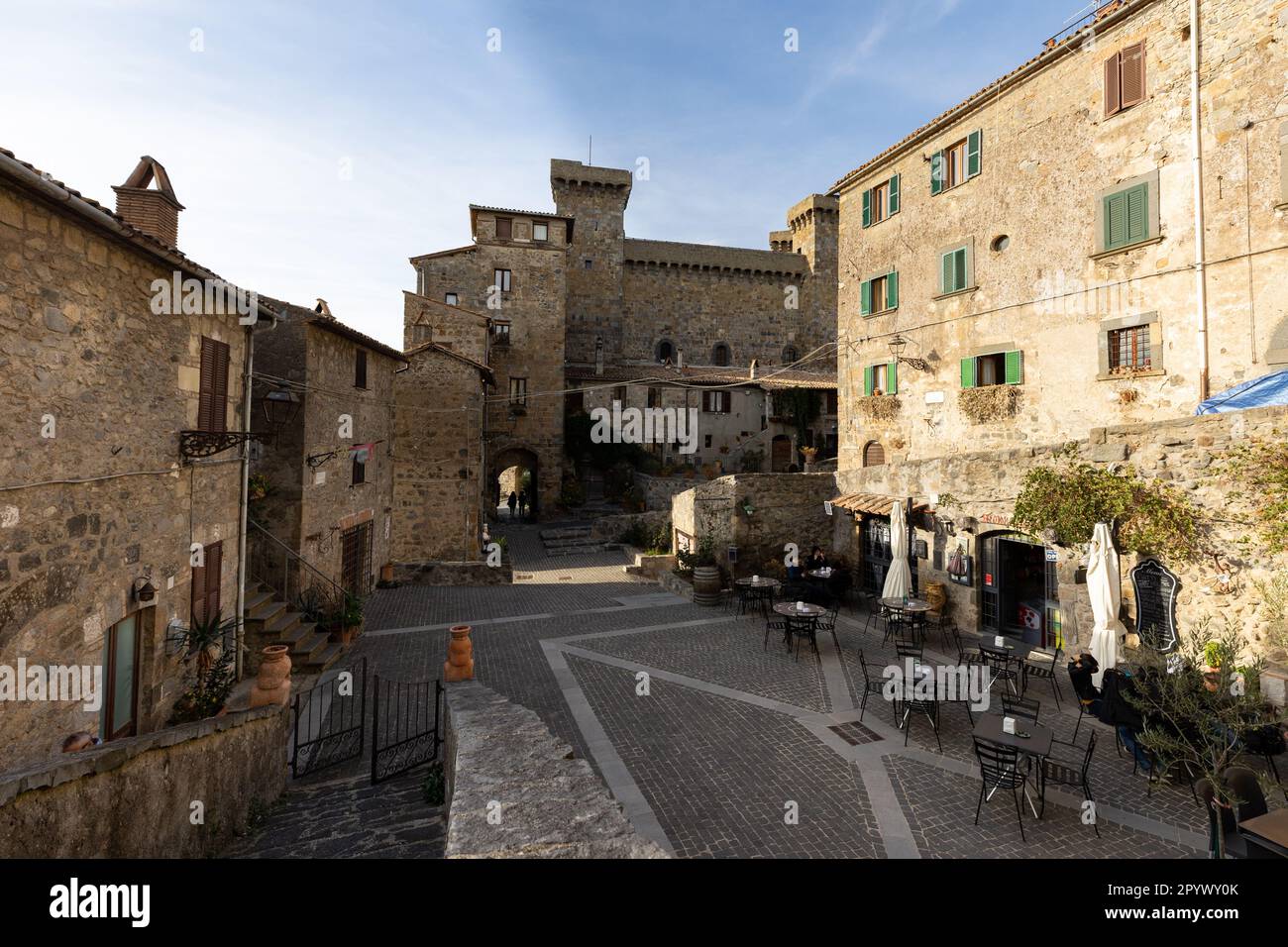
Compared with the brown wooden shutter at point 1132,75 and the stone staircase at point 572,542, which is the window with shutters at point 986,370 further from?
the stone staircase at point 572,542

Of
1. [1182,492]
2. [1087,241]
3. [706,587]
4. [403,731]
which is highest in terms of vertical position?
[1087,241]

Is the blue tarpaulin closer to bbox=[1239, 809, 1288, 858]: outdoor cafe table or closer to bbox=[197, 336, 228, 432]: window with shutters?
bbox=[1239, 809, 1288, 858]: outdoor cafe table

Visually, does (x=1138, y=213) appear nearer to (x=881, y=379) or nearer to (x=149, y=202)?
(x=881, y=379)

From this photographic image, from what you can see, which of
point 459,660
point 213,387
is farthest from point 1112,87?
point 213,387

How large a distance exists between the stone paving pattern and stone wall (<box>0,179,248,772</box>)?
5.06m

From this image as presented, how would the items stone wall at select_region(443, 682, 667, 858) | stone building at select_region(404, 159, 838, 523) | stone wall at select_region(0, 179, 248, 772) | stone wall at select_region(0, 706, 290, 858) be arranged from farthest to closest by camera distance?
stone building at select_region(404, 159, 838, 523) → stone wall at select_region(0, 179, 248, 772) → stone wall at select_region(0, 706, 290, 858) → stone wall at select_region(443, 682, 667, 858)

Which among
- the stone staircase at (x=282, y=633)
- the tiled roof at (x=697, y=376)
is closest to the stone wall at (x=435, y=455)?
the stone staircase at (x=282, y=633)

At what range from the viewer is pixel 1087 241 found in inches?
607

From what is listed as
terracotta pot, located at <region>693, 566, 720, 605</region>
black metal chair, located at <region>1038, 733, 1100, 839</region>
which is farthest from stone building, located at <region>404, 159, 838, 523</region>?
black metal chair, located at <region>1038, 733, 1100, 839</region>

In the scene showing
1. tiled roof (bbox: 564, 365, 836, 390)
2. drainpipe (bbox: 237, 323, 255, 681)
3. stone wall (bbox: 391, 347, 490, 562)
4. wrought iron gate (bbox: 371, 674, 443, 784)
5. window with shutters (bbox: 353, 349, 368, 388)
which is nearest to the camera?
wrought iron gate (bbox: 371, 674, 443, 784)

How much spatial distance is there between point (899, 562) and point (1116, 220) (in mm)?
10119

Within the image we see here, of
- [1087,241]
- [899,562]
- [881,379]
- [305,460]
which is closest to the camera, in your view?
[305,460]

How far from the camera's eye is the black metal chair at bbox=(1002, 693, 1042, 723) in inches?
335
